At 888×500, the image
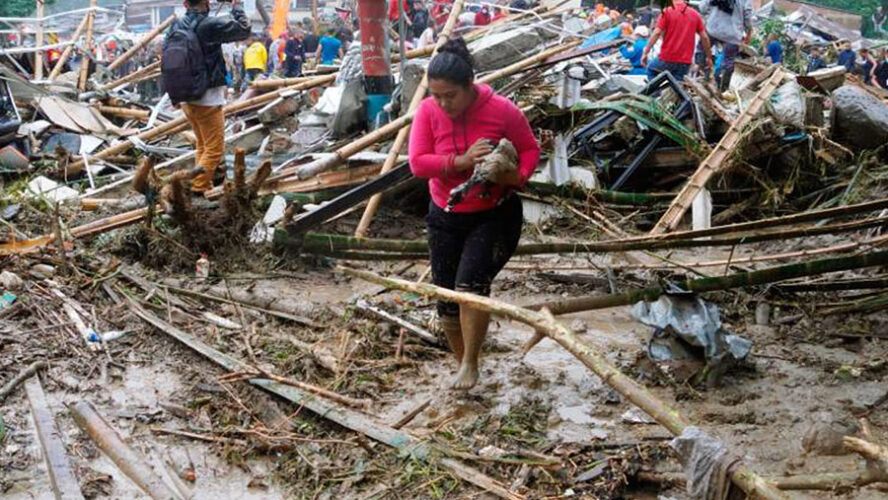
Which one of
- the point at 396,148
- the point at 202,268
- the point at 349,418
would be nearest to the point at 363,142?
the point at 396,148

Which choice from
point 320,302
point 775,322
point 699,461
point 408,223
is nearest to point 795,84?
point 775,322

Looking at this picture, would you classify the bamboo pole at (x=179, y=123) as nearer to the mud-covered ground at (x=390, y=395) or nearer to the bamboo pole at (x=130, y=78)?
the bamboo pole at (x=130, y=78)

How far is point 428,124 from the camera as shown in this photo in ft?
14.5

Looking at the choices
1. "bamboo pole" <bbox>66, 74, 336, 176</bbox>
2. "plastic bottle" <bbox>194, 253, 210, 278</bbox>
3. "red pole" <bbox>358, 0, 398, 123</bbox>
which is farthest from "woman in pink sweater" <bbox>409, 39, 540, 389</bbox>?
"bamboo pole" <bbox>66, 74, 336, 176</bbox>

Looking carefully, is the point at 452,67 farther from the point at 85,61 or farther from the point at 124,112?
the point at 85,61

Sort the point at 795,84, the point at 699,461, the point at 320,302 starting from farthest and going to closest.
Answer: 1. the point at 795,84
2. the point at 320,302
3. the point at 699,461

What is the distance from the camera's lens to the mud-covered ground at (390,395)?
12.8 feet

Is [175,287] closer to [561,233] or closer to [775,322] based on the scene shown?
[561,233]

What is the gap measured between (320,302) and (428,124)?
228cm

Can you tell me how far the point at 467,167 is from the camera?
4207 mm

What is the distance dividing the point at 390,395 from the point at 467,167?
4.74 ft

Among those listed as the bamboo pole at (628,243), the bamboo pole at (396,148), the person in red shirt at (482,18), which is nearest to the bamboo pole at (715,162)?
the bamboo pole at (628,243)

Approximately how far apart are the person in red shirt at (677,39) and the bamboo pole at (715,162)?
2639 millimetres

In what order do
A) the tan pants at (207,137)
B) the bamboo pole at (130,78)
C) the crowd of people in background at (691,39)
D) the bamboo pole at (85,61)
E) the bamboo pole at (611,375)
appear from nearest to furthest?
the bamboo pole at (611,375), the tan pants at (207,137), the crowd of people in background at (691,39), the bamboo pole at (85,61), the bamboo pole at (130,78)
